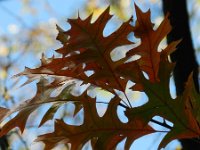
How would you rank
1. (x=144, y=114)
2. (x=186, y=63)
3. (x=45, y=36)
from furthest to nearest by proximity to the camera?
1. (x=45, y=36)
2. (x=186, y=63)
3. (x=144, y=114)

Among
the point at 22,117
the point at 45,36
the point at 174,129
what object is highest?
the point at 45,36

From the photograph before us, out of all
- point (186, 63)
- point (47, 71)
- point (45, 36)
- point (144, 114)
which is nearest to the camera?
point (144, 114)

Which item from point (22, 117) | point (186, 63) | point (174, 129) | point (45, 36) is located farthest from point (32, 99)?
point (45, 36)

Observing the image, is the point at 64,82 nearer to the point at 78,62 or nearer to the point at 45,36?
the point at 78,62

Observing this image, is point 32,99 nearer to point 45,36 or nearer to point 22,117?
point 22,117

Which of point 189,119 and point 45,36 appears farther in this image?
point 45,36

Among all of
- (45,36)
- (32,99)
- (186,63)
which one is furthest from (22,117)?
(45,36)

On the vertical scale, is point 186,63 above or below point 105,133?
above
